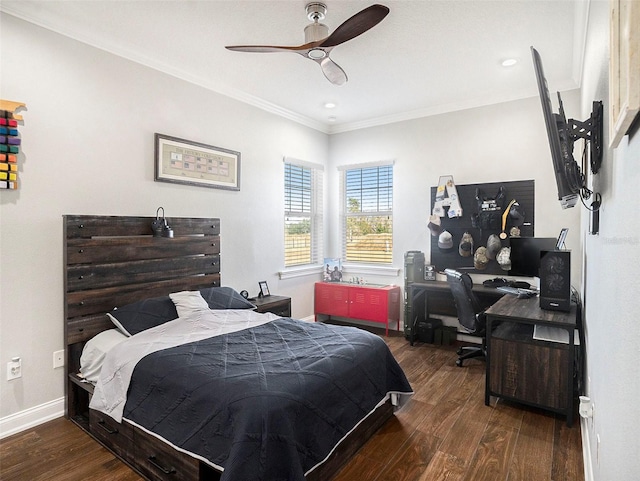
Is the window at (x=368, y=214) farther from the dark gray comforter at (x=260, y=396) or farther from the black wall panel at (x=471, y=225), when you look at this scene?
the dark gray comforter at (x=260, y=396)

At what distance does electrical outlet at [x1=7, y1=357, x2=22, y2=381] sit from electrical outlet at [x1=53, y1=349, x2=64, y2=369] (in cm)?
21

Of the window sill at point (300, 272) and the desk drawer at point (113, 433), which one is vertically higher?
the window sill at point (300, 272)

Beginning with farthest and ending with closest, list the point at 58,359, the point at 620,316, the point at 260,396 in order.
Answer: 1. the point at 58,359
2. the point at 260,396
3. the point at 620,316

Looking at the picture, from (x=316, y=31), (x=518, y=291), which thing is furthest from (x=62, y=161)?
(x=518, y=291)

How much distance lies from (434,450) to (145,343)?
79.2 inches

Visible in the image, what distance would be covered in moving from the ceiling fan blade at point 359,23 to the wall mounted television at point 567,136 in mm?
841

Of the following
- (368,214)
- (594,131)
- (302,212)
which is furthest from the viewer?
(368,214)

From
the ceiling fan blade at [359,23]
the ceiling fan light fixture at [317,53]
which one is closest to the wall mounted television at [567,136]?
the ceiling fan blade at [359,23]

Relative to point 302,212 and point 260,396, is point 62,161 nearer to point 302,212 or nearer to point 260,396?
point 260,396

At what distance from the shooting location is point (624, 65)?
2.72 ft

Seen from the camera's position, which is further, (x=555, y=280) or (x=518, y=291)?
(x=518, y=291)

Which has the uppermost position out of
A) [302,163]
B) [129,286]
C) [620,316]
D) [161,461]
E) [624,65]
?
[302,163]

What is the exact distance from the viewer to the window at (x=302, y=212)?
→ 518 cm

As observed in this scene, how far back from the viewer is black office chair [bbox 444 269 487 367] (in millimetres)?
3668
